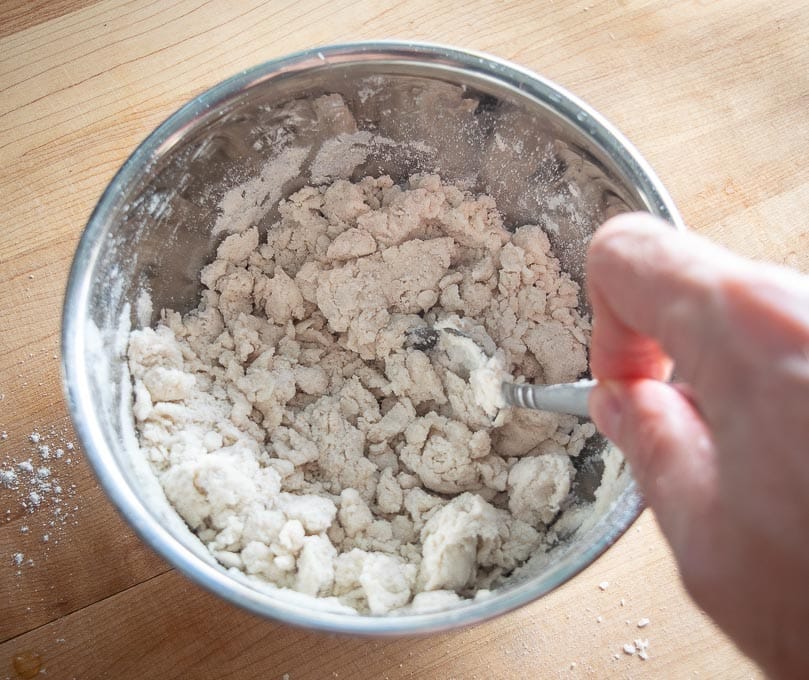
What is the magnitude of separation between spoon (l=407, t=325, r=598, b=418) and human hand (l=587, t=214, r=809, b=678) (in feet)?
0.79

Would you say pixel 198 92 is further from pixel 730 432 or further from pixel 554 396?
pixel 730 432

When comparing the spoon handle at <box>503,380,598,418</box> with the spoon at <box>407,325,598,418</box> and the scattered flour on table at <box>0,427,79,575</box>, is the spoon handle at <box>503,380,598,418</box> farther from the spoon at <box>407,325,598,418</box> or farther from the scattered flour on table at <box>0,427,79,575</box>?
the scattered flour on table at <box>0,427,79,575</box>

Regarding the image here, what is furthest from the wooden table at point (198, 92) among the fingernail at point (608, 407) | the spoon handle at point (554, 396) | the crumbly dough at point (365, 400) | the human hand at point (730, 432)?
the human hand at point (730, 432)

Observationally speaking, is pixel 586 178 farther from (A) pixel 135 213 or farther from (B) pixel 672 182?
(A) pixel 135 213

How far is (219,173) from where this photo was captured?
1104 millimetres

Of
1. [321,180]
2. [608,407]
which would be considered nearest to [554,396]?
[608,407]

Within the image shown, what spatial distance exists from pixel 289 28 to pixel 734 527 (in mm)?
1192

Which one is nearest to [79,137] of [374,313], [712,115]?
[374,313]

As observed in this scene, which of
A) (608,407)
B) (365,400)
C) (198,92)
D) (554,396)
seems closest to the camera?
(608,407)

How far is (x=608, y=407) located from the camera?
2.33ft

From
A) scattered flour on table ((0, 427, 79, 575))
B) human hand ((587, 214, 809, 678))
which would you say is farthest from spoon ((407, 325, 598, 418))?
scattered flour on table ((0, 427, 79, 575))

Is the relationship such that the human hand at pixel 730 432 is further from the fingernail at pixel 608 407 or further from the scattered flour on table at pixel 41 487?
the scattered flour on table at pixel 41 487

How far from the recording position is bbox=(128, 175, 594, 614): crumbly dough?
0.97 metres

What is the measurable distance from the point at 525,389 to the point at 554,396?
9cm
